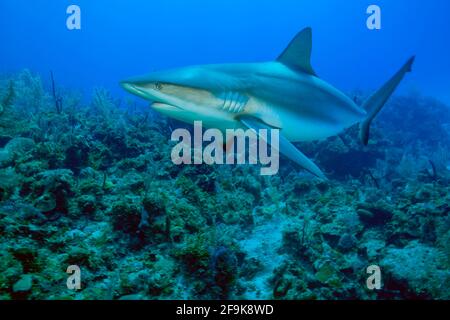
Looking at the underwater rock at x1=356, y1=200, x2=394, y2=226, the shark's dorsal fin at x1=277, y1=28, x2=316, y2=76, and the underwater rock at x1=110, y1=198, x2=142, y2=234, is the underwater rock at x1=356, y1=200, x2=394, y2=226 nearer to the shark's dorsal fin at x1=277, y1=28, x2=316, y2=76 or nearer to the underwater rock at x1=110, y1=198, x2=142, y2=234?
the shark's dorsal fin at x1=277, y1=28, x2=316, y2=76

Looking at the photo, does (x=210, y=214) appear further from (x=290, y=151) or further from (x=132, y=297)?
(x=132, y=297)

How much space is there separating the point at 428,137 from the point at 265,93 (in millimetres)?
17941

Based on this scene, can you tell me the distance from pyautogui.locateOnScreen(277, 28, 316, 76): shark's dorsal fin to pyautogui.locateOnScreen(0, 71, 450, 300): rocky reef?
7.99 ft

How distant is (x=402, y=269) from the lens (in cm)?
409

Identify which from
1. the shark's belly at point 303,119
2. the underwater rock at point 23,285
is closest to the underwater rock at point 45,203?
the underwater rock at point 23,285

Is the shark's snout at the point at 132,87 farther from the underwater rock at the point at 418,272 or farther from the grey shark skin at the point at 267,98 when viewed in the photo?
the underwater rock at the point at 418,272

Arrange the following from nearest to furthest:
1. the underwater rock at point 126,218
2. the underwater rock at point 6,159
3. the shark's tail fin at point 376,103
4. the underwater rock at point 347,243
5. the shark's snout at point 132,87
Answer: the shark's snout at point 132,87
the underwater rock at point 126,218
the underwater rock at point 347,243
the underwater rock at point 6,159
the shark's tail fin at point 376,103

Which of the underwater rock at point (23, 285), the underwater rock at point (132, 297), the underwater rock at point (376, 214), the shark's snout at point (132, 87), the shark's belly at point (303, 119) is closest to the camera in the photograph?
the underwater rock at point (23, 285)

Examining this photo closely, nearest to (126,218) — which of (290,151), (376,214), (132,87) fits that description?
(132,87)

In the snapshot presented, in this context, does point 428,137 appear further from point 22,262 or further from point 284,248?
point 22,262

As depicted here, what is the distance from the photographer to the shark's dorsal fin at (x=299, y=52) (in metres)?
5.45

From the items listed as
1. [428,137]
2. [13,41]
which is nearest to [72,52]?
[13,41]

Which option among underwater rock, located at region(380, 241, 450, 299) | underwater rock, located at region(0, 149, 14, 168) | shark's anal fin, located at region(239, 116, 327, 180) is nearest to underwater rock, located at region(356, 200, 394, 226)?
underwater rock, located at region(380, 241, 450, 299)
